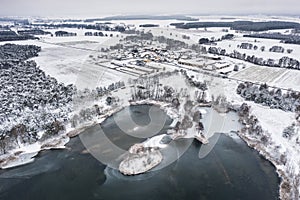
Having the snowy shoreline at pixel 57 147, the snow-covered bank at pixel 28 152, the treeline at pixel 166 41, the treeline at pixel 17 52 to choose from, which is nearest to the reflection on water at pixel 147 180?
the snowy shoreline at pixel 57 147

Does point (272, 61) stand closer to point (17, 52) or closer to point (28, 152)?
point (28, 152)

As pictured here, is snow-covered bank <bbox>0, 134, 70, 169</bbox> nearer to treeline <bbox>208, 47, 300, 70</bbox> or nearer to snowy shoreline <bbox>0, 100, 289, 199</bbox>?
snowy shoreline <bbox>0, 100, 289, 199</bbox>

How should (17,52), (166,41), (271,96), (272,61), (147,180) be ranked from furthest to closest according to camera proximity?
(166,41), (17,52), (272,61), (271,96), (147,180)

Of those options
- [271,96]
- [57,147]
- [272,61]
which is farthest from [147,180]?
[272,61]

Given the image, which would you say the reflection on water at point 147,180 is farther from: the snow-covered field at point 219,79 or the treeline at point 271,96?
the treeline at point 271,96

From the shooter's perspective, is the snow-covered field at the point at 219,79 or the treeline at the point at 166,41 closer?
the snow-covered field at the point at 219,79

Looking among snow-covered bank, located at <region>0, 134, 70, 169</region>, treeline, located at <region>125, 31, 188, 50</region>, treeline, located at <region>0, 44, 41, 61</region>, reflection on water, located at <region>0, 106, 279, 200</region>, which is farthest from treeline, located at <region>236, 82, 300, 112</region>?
treeline, located at <region>0, 44, 41, 61</region>

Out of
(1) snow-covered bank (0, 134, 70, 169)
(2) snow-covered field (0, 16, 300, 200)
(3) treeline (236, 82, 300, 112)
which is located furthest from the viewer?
(3) treeline (236, 82, 300, 112)
